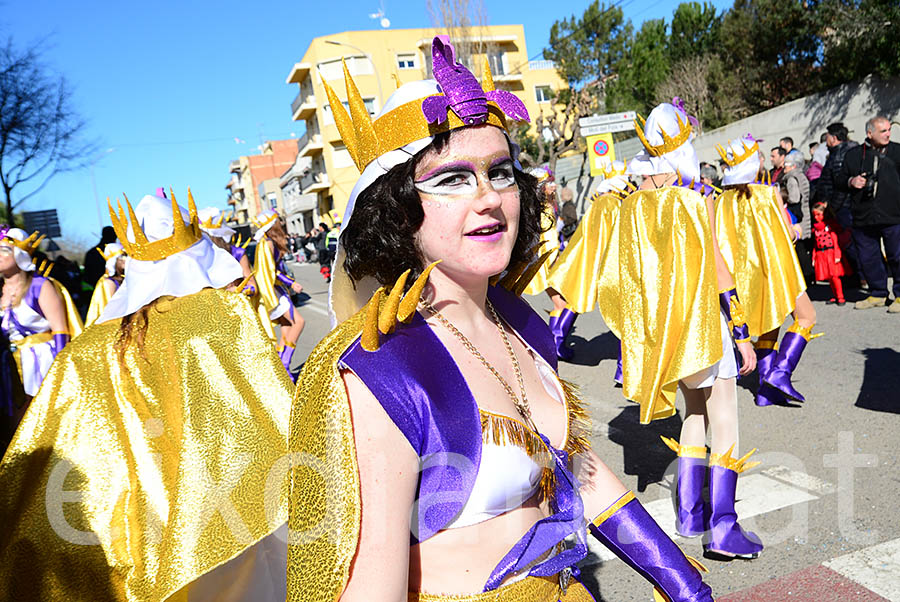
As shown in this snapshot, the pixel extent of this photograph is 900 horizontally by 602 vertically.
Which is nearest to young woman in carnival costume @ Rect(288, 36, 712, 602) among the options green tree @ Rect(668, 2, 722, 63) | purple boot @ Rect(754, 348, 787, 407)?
purple boot @ Rect(754, 348, 787, 407)

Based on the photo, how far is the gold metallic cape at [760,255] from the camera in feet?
18.2

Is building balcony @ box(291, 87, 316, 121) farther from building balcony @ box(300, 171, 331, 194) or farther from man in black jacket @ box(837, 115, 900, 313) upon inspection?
man in black jacket @ box(837, 115, 900, 313)

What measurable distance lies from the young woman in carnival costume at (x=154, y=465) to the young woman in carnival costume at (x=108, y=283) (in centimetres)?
405

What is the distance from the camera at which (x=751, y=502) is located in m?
3.79

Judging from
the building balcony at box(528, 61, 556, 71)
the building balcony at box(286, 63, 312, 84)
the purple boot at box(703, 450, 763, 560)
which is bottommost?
the purple boot at box(703, 450, 763, 560)

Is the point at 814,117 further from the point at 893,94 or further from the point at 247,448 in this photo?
the point at 247,448

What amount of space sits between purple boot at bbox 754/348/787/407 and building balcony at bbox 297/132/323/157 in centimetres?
4957

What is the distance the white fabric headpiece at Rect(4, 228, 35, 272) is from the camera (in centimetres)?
541

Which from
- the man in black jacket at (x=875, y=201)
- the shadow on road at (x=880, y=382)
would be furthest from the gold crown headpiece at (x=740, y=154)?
the man in black jacket at (x=875, y=201)

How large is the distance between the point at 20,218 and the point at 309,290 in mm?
25288

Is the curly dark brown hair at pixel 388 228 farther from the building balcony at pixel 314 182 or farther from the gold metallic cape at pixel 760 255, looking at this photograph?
the building balcony at pixel 314 182

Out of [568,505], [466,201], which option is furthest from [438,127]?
[568,505]

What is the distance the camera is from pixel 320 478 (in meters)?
1.23

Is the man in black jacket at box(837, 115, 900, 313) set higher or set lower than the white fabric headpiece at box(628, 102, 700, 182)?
lower
